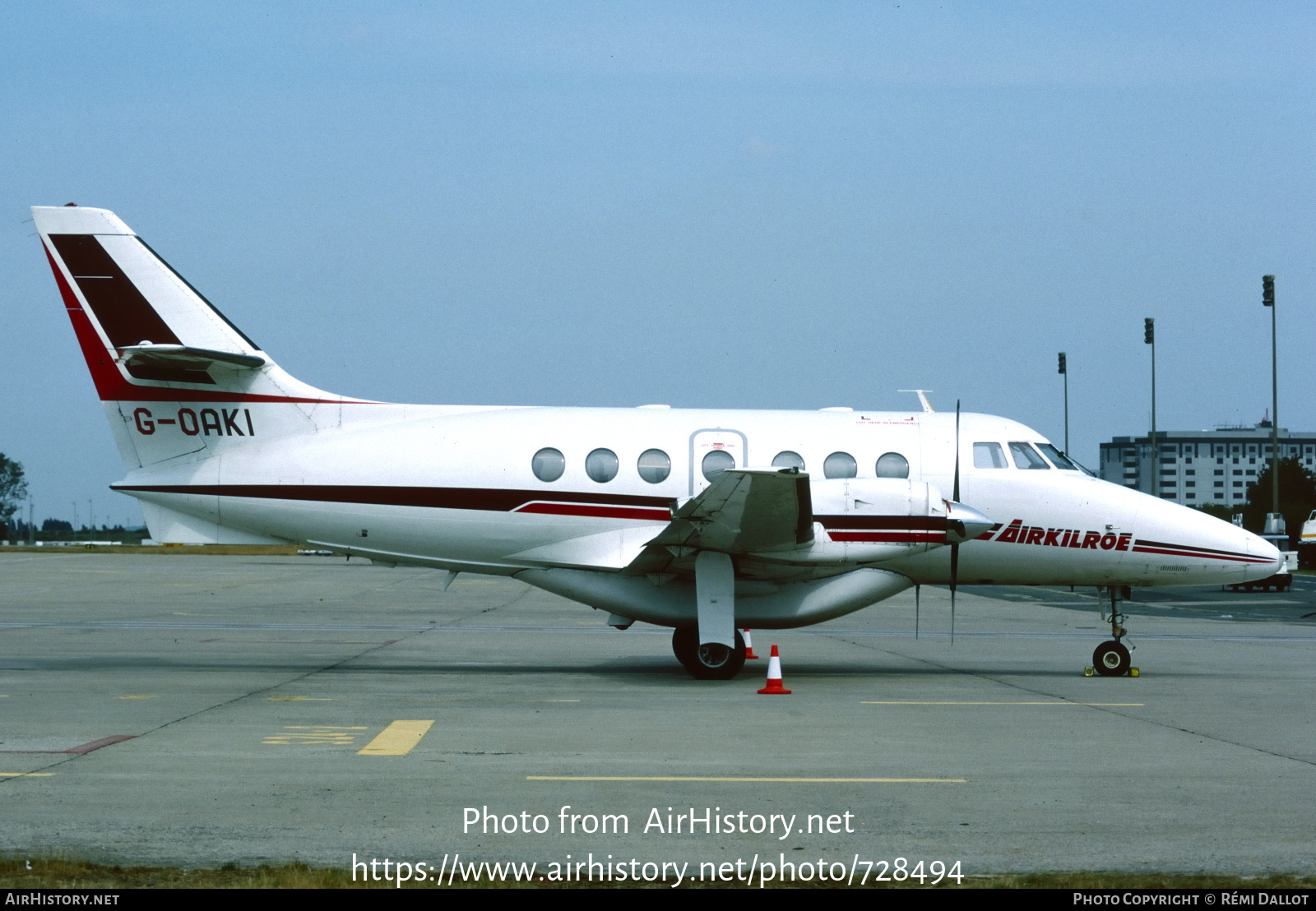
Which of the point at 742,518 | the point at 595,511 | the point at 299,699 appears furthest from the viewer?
the point at 595,511

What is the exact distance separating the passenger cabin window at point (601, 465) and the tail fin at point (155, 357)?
359 cm

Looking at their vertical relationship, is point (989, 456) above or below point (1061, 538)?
above

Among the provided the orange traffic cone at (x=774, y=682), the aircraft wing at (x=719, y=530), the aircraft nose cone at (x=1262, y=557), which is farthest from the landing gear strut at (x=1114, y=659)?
the orange traffic cone at (x=774, y=682)

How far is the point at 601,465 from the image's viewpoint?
54.4 feet

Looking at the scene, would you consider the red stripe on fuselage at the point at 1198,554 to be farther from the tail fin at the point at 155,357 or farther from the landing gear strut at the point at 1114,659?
the tail fin at the point at 155,357

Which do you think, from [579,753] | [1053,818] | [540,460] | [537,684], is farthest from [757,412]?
[1053,818]

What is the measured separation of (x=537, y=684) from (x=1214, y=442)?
621 feet

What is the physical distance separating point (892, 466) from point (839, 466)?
0.77 metres

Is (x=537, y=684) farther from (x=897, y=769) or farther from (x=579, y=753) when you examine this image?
(x=897, y=769)

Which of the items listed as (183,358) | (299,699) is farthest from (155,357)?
(299,699)

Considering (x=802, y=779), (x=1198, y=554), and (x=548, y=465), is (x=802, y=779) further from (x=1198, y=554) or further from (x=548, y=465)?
(x=1198, y=554)

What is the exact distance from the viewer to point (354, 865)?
679cm

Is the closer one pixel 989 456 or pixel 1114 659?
pixel 1114 659
